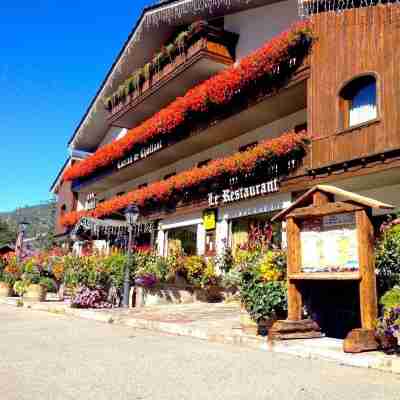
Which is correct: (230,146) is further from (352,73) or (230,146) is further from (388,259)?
(388,259)

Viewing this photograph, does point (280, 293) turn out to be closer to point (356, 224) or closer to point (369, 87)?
point (356, 224)

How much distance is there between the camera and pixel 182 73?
1925 cm

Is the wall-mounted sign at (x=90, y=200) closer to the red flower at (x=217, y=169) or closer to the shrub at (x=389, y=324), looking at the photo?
the red flower at (x=217, y=169)

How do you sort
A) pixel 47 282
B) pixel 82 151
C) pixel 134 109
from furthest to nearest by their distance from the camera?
pixel 82 151 → pixel 134 109 → pixel 47 282

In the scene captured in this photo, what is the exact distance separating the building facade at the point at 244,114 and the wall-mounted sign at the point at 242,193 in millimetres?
53

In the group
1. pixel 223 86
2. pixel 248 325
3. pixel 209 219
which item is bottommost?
pixel 248 325

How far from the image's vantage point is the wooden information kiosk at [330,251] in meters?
6.65

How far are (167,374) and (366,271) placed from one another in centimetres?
312

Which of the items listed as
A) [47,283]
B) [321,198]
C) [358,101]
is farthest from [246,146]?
[321,198]

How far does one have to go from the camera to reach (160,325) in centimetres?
974

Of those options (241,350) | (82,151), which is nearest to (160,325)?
(241,350)

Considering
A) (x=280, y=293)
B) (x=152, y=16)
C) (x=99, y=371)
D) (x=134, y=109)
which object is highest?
(x=152, y=16)

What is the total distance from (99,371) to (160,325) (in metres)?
4.22

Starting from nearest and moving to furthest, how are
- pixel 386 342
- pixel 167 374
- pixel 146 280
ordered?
pixel 167 374 < pixel 386 342 < pixel 146 280
